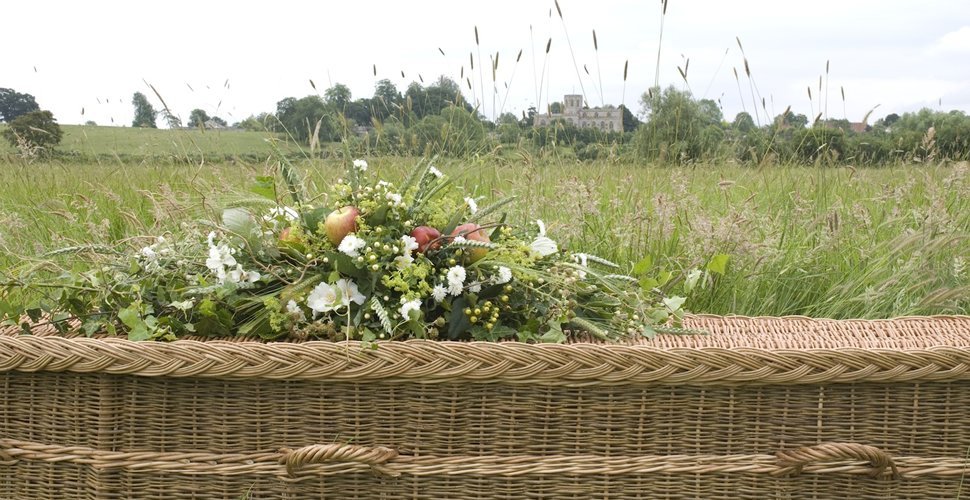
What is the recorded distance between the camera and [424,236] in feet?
→ 6.00

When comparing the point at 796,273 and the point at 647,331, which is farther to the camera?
the point at 796,273

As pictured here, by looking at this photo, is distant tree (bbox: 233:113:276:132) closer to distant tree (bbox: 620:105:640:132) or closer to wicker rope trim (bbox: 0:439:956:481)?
distant tree (bbox: 620:105:640:132)

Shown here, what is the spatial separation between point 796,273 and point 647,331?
137 cm

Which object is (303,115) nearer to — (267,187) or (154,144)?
(154,144)

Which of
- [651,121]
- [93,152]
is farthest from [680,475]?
[93,152]

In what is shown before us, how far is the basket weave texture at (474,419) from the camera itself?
5.56ft

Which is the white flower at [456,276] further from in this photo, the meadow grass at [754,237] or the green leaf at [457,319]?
the meadow grass at [754,237]

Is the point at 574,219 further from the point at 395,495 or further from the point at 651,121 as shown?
the point at 395,495

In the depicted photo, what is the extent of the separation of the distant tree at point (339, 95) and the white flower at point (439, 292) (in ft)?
7.88

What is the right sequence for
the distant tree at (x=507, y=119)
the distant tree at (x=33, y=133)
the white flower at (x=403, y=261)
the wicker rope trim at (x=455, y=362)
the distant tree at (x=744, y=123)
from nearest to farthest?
the wicker rope trim at (x=455, y=362), the white flower at (x=403, y=261), the distant tree at (x=507, y=119), the distant tree at (x=744, y=123), the distant tree at (x=33, y=133)

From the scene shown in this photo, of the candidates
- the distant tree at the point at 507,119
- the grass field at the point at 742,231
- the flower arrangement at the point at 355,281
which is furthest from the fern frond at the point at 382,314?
the distant tree at the point at 507,119

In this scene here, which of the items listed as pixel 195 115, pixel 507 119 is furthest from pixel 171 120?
pixel 507 119

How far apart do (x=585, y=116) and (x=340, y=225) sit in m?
2.50

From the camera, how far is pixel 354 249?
1.75 metres
